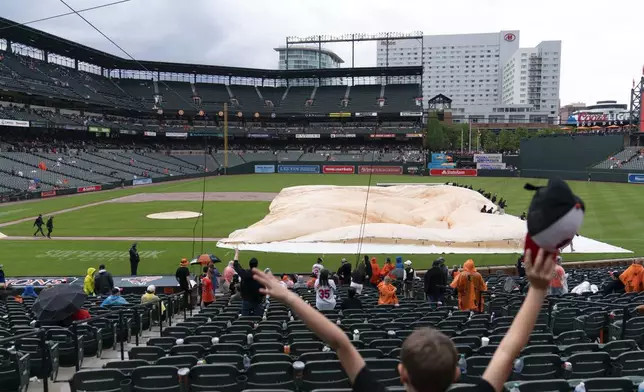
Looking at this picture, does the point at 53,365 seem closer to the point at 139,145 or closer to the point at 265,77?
the point at 139,145

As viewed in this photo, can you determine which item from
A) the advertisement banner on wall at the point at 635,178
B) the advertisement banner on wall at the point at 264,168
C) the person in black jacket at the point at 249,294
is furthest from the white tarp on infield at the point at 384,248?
the advertisement banner on wall at the point at 264,168

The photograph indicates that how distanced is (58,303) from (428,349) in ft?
26.3

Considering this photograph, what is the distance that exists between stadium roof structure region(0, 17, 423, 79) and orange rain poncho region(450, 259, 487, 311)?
54.6 metres

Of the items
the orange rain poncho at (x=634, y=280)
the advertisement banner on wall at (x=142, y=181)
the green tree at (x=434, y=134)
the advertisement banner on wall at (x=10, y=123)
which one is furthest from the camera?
the green tree at (x=434, y=134)

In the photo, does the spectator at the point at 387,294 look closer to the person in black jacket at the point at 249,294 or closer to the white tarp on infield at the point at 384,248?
the person in black jacket at the point at 249,294

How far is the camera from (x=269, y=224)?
26203mm

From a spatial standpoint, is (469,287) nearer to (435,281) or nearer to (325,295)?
→ (435,281)

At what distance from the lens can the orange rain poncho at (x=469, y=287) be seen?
1122 cm

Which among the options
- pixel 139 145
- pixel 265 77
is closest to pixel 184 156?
pixel 139 145

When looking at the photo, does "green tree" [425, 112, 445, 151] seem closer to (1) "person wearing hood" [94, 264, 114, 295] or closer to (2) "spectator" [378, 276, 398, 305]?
(1) "person wearing hood" [94, 264, 114, 295]

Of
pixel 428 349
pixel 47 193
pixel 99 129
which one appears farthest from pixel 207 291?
pixel 99 129

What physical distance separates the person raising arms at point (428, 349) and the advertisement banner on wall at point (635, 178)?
2539 inches

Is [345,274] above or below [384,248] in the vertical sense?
above

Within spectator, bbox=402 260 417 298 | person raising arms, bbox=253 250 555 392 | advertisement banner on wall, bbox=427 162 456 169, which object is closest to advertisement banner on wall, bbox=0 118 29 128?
advertisement banner on wall, bbox=427 162 456 169
